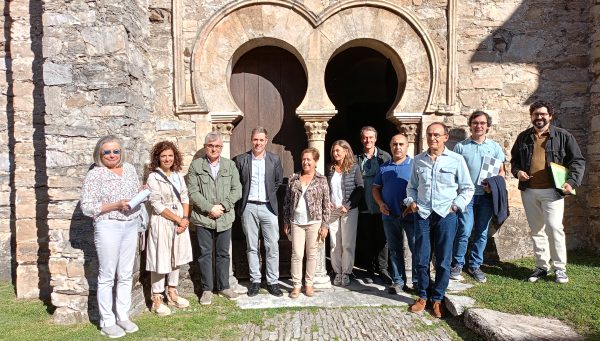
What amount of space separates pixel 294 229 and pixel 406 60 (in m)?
2.42

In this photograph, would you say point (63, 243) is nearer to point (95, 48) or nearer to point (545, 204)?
point (95, 48)

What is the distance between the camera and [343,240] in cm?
466

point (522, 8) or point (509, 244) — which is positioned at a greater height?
point (522, 8)

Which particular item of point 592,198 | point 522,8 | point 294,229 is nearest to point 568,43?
point 522,8

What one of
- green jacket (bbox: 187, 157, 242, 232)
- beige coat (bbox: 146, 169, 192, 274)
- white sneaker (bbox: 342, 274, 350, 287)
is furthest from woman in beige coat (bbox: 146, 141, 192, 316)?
white sneaker (bbox: 342, 274, 350, 287)

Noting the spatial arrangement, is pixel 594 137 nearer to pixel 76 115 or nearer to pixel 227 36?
pixel 227 36

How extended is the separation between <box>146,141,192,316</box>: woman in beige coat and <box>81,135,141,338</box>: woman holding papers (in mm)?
359

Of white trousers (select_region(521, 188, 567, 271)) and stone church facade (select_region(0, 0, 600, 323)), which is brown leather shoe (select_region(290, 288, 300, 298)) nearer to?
stone church facade (select_region(0, 0, 600, 323))

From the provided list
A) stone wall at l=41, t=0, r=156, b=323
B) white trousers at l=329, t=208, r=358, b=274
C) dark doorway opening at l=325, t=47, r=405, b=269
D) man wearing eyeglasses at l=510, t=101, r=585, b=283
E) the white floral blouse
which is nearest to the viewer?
the white floral blouse

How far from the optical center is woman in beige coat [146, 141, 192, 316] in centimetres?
402

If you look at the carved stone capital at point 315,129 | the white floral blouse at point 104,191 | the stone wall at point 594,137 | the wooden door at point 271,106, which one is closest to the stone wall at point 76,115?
the white floral blouse at point 104,191

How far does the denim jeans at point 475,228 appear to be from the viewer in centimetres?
446

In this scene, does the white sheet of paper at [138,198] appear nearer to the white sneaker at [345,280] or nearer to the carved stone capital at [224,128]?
the carved stone capital at [224,128]

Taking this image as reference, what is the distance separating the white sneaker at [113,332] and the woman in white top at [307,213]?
1712 millimetres
